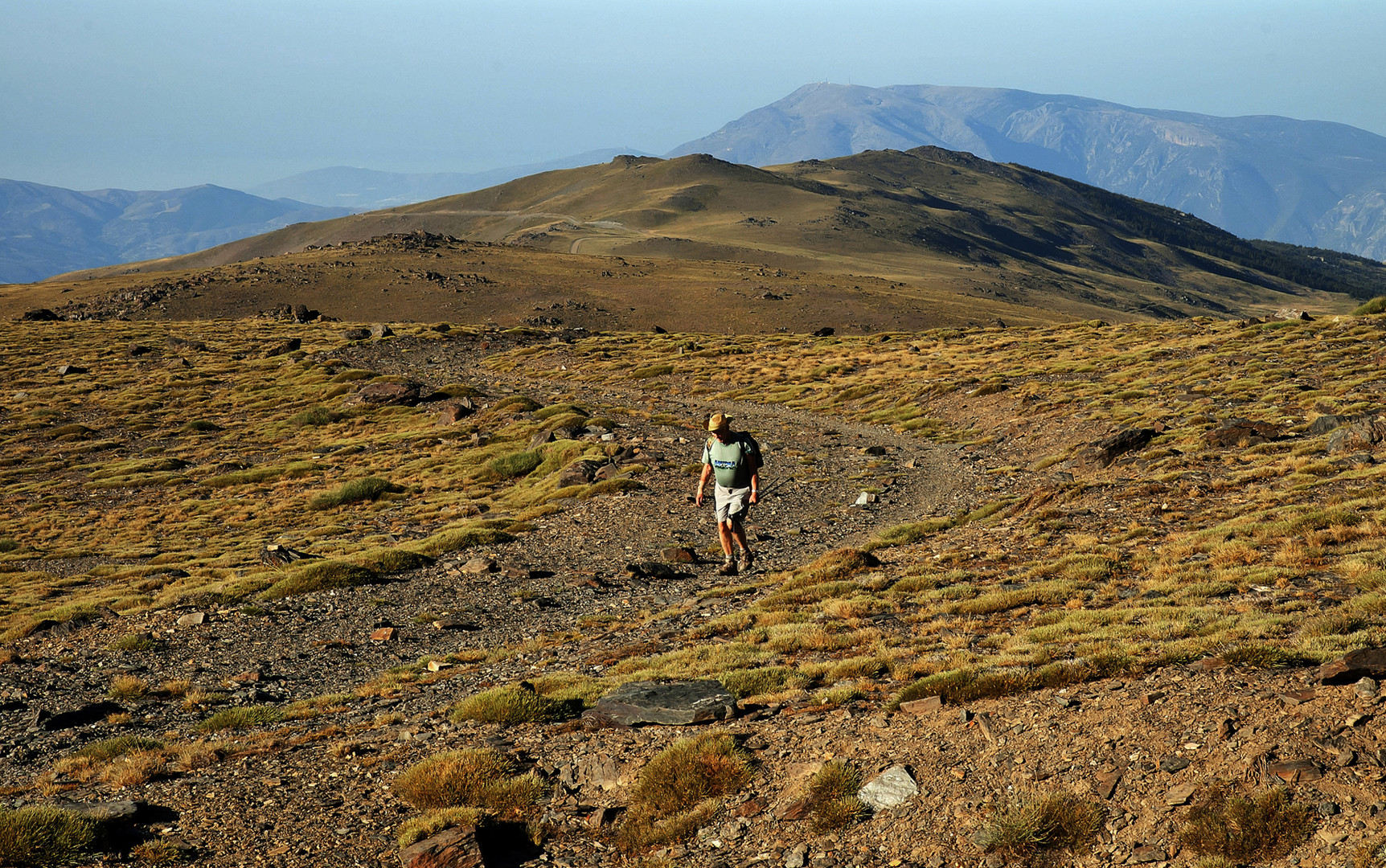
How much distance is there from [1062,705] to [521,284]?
124 metres

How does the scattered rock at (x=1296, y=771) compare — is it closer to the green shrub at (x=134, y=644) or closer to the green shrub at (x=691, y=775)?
the green shrub at (x=691, y=775)

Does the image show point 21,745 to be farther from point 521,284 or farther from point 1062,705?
point 521,284

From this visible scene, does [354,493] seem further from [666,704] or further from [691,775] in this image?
[691,775]

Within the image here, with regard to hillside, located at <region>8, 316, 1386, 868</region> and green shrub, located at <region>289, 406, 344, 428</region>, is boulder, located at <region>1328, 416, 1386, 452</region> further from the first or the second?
green shrub, located at <region>289, 406, 344, 428</region>

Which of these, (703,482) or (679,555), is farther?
(679,555)

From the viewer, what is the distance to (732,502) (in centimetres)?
1870

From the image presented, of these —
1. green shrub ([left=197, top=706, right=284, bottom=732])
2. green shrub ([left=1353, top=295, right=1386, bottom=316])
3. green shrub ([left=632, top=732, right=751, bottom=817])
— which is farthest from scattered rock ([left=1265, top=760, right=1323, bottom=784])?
green shrub ([left=1353, top=295, right=1386, bottom=316])

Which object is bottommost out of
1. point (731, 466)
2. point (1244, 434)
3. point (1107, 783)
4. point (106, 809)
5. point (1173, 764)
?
point (106, 809)

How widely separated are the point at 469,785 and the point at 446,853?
1218mm

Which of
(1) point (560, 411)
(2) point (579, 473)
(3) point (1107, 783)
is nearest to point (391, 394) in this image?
(1) point (560, 411)

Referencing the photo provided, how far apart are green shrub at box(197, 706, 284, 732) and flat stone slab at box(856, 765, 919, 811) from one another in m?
Result: 9.05

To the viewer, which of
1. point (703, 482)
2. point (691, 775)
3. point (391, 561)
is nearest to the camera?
point (691, 775)

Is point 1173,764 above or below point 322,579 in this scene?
above

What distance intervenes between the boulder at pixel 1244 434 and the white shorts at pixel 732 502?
18166mm
